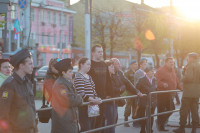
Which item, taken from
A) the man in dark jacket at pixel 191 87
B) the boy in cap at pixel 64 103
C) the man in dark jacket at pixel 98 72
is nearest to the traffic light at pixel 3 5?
the man in dark jacket at pixel 98 72

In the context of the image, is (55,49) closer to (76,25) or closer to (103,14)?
(76,25)

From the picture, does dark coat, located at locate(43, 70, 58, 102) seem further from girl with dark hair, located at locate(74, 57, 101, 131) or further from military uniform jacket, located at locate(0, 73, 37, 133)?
military uniform jacket, located at locate(0, 73, 37, 133)

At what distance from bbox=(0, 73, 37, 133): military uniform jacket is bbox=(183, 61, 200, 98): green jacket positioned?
17.8ft

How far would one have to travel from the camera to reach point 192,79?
8711 mm

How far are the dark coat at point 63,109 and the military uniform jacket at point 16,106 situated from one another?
795 mm

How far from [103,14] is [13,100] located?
3094 cm

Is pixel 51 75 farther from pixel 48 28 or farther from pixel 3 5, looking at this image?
pixel 48 28

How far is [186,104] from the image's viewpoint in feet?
29.1

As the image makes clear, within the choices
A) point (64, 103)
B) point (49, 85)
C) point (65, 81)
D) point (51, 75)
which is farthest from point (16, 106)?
point (51, 75)

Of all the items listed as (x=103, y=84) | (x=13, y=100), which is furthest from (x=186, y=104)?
(x=13, y=100)

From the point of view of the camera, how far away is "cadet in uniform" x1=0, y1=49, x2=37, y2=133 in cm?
380

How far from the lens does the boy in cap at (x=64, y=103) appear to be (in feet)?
15.6

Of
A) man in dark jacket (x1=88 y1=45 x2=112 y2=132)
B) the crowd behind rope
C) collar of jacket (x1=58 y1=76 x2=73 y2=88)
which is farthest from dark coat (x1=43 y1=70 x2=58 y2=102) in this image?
collar of jacket (x1=58 y1=76 x2=73 y2=88)

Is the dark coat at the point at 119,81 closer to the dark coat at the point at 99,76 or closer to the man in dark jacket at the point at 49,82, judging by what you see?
the dark coat at the point at 99,76
